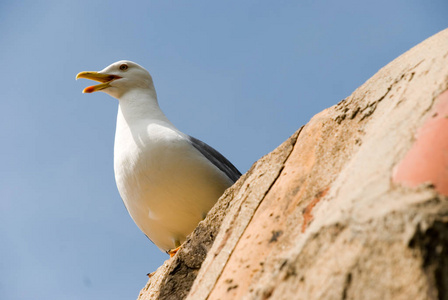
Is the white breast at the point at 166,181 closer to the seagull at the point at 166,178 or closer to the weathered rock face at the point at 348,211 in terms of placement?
the seagull at the point at 166,178

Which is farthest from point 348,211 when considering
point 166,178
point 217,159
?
point 217,159

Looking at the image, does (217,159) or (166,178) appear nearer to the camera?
(166,178)

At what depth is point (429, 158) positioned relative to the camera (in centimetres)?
229

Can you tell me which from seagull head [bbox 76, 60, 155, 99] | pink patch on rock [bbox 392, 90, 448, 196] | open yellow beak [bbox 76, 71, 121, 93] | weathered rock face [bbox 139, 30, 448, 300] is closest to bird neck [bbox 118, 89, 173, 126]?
seagull head [bbox 76, 60, 155, 99]

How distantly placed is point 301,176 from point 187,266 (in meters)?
1.12

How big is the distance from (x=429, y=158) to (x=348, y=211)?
1.21ft

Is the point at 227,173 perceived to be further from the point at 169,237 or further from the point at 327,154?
the point at 327,154

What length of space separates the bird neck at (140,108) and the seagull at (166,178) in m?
0.12

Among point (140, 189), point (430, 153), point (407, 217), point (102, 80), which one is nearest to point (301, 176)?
point (430, 153)

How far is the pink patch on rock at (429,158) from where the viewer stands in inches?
86.9

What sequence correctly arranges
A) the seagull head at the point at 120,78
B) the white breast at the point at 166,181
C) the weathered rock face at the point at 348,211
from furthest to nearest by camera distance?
the seagull head at the point at 120,78 < the white breast at the point at 166,181 < the weathered rock face at the point at 348,211

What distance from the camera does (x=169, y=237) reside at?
20.1 feet

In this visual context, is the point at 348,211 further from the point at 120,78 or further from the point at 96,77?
the point at 96,77

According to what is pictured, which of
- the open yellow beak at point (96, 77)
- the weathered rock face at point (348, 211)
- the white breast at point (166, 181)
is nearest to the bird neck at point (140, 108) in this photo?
the open yellow beak at point (96, 77)
